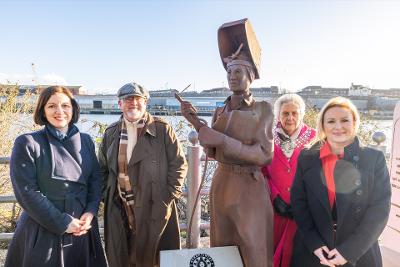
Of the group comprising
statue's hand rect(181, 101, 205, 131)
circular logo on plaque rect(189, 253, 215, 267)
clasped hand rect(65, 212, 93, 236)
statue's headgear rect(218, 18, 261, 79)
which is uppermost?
statue's headgear rect(218, 18, 261, 79)

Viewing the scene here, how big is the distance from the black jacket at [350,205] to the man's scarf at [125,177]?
133 cm

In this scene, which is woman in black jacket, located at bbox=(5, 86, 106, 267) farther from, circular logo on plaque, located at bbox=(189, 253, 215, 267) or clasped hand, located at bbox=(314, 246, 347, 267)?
clasped hand, located at bbox=(314, 246, 347, 267)

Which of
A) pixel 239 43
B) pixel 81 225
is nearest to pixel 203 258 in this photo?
pixel 81 225

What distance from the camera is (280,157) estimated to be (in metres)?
2.60

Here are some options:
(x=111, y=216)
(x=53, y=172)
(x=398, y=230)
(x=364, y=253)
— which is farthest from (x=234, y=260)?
(x=398, y=230)

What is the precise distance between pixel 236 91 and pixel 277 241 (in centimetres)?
130

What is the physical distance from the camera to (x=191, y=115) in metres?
2.18

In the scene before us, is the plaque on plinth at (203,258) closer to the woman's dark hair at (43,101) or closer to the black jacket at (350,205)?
the black jacket at (350,205)

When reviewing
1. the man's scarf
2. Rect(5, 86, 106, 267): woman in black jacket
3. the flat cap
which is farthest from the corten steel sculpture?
Rect(5, 86, 106, 267): woman in black jacket

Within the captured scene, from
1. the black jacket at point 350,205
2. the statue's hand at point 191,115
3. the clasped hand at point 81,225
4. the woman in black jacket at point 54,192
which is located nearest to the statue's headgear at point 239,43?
the statue's hand at point 191,115

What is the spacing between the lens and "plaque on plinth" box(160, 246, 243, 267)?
208 cm

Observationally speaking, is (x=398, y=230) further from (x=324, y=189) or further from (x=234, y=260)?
(x=234, y=260)

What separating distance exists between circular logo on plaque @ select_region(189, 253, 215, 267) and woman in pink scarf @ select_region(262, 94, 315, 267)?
2.33 ft

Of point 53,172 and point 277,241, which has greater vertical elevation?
point 53,172
